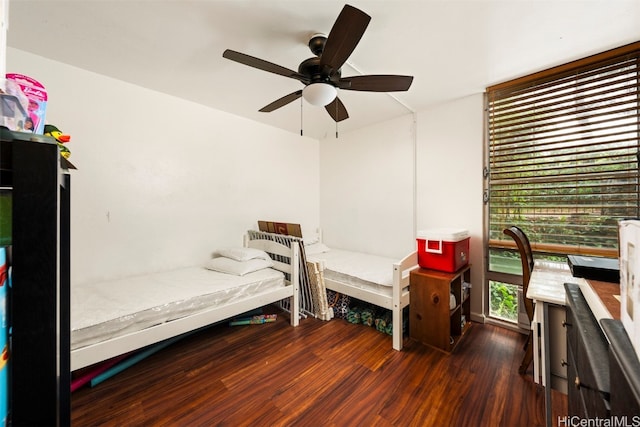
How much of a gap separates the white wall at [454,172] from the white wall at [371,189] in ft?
0.53

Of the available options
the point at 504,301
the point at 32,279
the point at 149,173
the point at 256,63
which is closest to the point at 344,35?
the point at 256,63

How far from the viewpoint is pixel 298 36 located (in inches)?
65.4

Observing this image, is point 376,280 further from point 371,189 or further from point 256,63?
point 256,63

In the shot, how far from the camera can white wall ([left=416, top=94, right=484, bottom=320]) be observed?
98.7 inches

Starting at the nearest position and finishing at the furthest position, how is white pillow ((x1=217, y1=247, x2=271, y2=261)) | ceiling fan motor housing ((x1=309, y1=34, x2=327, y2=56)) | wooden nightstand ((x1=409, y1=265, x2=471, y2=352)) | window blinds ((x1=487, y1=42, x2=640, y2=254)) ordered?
ceiling fan motor housing ((x1=309, y1=34, x2=327, y2=56))
window blinds ((x1=487, y1=42, x2=640, y2=254))
wooden nightstand ((x1=409, y1=265, x2=471, y2=352))
white pillow ((x1=217, y1=247, x2=271, y2=261))

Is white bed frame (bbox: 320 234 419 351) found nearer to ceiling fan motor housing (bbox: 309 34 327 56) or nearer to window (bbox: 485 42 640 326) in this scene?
window (bbox: 485 42 640 326)

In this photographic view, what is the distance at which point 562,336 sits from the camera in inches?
45.8

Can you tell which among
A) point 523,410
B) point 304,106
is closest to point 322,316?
point 523,410

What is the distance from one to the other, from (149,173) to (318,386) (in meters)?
2.46

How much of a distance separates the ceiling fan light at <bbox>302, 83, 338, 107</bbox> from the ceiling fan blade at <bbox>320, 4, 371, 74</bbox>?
0.11m

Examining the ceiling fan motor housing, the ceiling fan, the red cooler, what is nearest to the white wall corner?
the ceiling fan

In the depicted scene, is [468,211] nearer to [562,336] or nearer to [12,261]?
[562,336]

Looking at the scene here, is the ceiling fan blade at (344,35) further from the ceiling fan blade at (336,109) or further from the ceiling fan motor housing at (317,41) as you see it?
the ceiling fan blade at (336,109)

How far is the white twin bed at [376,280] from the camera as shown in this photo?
2115 millimetres
